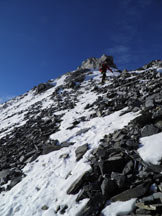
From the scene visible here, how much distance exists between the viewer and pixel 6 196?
604 centimetres

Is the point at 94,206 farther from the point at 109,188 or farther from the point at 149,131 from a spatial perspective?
the point at 149,131

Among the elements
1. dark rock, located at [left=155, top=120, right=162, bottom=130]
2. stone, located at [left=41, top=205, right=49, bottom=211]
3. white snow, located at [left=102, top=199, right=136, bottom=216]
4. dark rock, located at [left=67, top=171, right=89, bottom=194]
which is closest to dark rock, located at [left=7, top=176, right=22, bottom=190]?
stone, located at [left=41, top=205, right=49, bottom=211]

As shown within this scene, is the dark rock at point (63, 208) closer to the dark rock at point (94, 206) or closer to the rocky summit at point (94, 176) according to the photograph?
the rocky summit at point (94, 176)

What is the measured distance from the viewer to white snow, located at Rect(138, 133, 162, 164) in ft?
14.5

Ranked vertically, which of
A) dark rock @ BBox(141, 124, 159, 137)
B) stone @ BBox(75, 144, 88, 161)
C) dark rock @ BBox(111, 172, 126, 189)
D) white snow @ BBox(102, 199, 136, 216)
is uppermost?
dark rock @ BBox(141, 124, 159, 137)

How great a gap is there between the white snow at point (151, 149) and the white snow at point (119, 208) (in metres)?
1.43

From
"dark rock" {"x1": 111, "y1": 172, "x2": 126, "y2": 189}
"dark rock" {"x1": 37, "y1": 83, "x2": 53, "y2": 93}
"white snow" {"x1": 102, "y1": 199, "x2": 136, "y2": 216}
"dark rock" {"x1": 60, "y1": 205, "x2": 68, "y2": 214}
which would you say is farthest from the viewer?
"dark rock" {"x1": 37, "y1": 83, "x2": 53, "y2": 93}

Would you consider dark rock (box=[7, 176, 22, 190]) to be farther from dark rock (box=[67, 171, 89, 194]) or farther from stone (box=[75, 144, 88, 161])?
dark rock (box=[67, 171, 89, 194])

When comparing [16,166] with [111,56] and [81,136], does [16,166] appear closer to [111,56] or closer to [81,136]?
[81,136]

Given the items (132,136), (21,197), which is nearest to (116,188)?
(132,136)

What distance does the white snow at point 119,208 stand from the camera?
3.52 metres

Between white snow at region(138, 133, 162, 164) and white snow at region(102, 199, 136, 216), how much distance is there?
143 cm

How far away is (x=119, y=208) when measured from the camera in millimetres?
3656

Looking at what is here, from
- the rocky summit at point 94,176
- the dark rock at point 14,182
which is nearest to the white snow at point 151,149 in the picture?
the rocky summit at point 94,176
